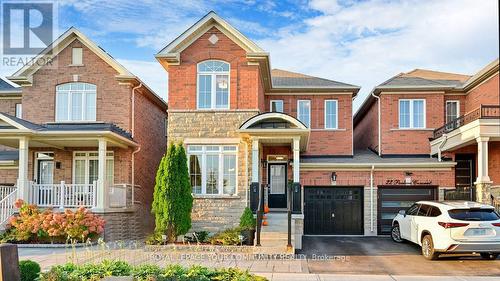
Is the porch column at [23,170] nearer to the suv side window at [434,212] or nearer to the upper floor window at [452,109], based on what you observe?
the suv side window at [434,212]

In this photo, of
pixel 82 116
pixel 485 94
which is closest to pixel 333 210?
pixel 485 94

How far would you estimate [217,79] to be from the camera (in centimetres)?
1848

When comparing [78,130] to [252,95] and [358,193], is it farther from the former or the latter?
[358,193]

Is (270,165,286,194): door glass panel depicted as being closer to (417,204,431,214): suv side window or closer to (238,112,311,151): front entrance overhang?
(238,112,311,151): front entrance overhang

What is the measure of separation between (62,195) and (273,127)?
25.9 feet

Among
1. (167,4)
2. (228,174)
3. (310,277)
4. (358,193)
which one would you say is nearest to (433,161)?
(358,193)

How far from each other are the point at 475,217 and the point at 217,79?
31.7 feet

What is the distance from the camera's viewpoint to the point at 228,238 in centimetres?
1598

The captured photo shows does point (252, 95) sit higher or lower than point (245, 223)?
higher

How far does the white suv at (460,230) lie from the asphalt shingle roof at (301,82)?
28.2 feet

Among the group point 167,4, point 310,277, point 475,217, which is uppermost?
point 167,4

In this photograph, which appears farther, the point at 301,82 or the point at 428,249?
the point at 301,82

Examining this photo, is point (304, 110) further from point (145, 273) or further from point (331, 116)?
point (145, 273)

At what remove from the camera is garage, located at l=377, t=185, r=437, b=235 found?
20797 mm
